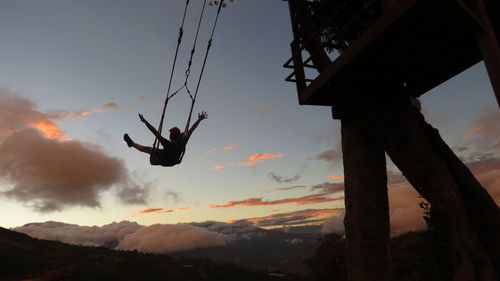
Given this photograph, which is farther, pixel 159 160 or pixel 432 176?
pixel 159 160

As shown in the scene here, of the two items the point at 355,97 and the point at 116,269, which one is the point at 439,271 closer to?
the point at 355,97

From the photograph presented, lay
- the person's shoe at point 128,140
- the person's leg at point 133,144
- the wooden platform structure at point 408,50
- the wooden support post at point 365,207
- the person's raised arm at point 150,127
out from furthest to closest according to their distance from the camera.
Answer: the person's shoe at point 128,140 → the person's leg at point 133,144 → the person's raised arm at point 150,127 → the wooden support post at point 365,207 → the wooden platform structure at point 408,50

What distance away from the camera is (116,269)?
18925 cm

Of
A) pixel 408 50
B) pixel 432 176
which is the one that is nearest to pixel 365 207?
pixel 432 176

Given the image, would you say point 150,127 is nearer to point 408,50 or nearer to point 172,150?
point 172,150

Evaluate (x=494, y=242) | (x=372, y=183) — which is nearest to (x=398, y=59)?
(x=372, y=183)

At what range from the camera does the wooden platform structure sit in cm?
460

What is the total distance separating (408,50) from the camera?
20.8ft

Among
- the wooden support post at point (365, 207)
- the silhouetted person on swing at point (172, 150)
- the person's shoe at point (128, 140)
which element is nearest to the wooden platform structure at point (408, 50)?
the wooden support post at point (365, 207)

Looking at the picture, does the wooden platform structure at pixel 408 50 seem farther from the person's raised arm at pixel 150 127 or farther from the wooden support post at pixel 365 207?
the person's raised arm at pixel 150 127

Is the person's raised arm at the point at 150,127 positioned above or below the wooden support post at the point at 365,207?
above

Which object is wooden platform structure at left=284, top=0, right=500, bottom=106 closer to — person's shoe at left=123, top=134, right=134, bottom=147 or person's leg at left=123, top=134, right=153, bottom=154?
person's leg at left=123, top=134, right=153, bottom=154

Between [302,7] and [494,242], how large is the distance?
7722 millimetres

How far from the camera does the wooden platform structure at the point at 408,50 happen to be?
4.60 meters
